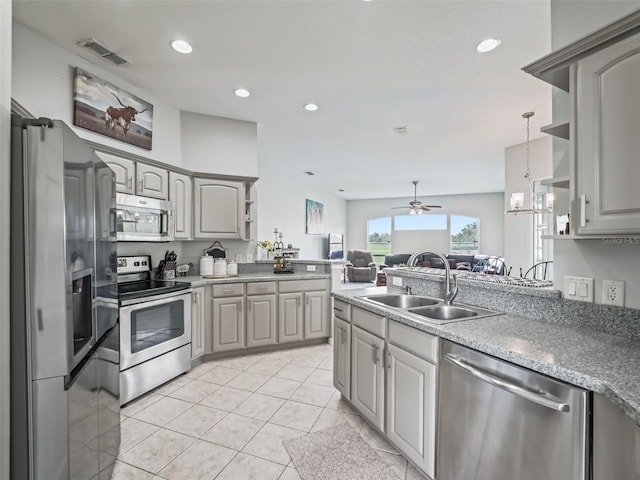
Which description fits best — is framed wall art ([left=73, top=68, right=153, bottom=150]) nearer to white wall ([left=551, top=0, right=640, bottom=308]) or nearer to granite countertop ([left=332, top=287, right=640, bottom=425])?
granite countertop ([left=332, top=287, right=640, bottom=425])

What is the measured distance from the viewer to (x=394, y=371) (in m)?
1.86

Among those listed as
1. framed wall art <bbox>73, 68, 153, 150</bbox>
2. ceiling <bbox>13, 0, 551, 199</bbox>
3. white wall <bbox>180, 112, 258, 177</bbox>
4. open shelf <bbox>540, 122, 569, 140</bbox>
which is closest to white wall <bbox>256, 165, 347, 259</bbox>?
ceiling <bbox>13, 0, 551, 199</bbox>

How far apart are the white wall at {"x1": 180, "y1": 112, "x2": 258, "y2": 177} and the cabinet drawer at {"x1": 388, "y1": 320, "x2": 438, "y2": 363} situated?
9.71ft

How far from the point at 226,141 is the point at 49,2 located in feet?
6.69

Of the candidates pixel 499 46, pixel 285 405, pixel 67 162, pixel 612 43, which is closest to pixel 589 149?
pixel 612 43

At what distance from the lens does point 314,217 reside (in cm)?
836

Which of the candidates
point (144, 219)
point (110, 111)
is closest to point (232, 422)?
point (144, 219)

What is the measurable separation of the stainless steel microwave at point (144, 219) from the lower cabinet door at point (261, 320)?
3.81 feet

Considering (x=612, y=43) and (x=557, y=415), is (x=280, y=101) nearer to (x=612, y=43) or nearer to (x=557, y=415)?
(x=612, y=43)

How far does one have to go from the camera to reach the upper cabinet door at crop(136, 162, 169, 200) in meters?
3.06

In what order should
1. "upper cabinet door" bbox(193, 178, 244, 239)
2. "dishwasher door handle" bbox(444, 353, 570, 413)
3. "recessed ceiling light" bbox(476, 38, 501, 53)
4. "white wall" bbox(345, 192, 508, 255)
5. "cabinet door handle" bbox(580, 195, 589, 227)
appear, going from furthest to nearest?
"white wall" bbox(345, 192, 508, 255) < "upper cabinet door" bbox(193, 178, 244, 239) < "recessed ceiling light" bbox(476, 38, 501, 53) < "cabinet door handle" bbox(580, 195, 589, 227) < "dishwasher door handle" bbox(444, 353, 570, 413)

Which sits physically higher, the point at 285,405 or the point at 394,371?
the point at 394,371

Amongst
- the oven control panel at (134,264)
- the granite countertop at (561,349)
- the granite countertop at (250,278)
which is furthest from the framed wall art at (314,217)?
the granite countertop at (561,349)

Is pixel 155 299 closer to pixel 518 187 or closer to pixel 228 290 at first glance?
pixel 228 290
